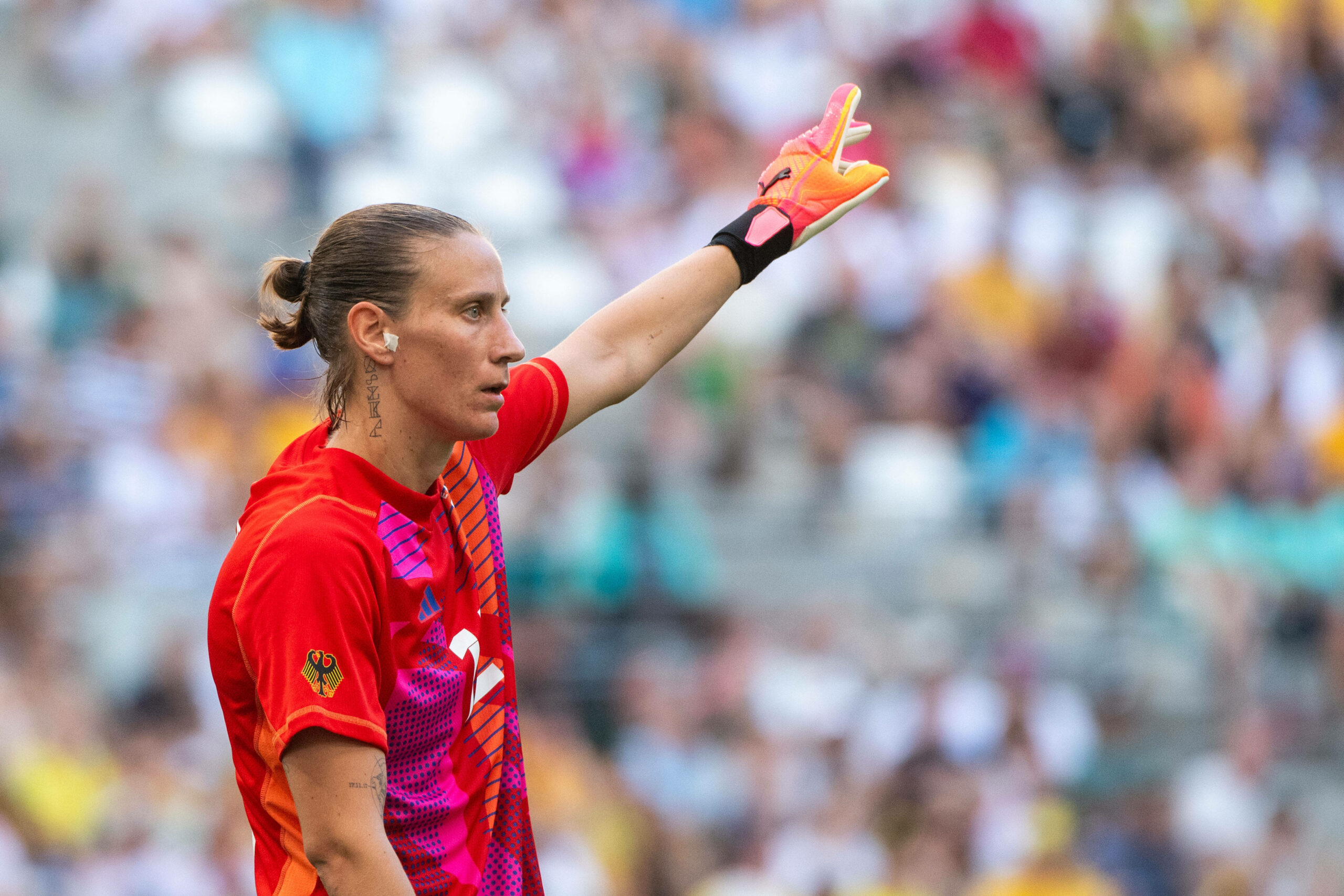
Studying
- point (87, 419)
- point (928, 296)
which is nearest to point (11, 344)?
point (87, 419)

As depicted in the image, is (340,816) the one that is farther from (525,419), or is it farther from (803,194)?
(803,194)

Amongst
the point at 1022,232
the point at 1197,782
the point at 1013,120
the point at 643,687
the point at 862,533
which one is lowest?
the point at 1197,782

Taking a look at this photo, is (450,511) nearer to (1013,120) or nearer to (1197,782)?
(1197,782)

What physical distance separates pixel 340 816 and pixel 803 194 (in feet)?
4.94

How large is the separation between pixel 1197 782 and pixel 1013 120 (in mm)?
4482

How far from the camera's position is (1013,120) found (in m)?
10.5

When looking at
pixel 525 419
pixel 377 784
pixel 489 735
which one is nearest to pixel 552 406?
pixel 525 419

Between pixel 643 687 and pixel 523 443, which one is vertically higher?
pixel 643 687

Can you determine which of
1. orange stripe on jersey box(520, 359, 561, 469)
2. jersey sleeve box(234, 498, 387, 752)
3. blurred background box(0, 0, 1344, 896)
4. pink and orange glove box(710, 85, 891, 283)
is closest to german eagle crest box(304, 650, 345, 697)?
jersey sleeve box(234, 498, 387, 752)

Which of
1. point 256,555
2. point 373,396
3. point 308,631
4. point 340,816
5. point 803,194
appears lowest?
point 340,816

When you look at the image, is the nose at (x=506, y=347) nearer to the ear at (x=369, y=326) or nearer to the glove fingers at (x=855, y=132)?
the ear at (x=369, y=326)

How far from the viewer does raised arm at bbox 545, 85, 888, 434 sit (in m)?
3.08

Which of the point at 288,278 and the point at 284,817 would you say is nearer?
the point at 284,817

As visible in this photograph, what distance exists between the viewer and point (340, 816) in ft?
7.50
